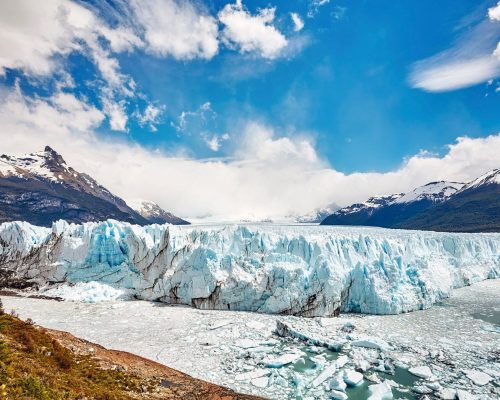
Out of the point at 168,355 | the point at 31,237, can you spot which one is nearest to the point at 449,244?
the point at 168,355

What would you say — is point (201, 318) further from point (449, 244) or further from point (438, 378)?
point (449, 244)

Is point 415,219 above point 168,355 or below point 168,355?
above

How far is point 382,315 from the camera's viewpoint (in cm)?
2456

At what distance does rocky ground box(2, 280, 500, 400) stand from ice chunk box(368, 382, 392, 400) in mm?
39

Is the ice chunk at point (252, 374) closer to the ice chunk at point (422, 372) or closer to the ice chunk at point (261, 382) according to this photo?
the ice chunk at point (261, 382)

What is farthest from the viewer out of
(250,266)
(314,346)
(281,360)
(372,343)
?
(250,266)

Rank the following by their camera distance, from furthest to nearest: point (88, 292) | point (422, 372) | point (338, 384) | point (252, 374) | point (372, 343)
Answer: point (88, 292), point (372, 343), point (252, 374), point (422, 372), point (338, 384)

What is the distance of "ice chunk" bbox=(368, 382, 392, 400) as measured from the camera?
13450 mm

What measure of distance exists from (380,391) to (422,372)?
2.80 meters

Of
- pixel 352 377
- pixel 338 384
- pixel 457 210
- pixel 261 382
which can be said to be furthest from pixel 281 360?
pixel 457 210

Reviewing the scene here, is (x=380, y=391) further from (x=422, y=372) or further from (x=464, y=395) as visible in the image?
(x=464, y=395)

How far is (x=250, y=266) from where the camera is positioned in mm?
27750

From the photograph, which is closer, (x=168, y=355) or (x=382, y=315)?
(x=168, y=355)

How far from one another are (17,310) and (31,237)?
41.0ft
